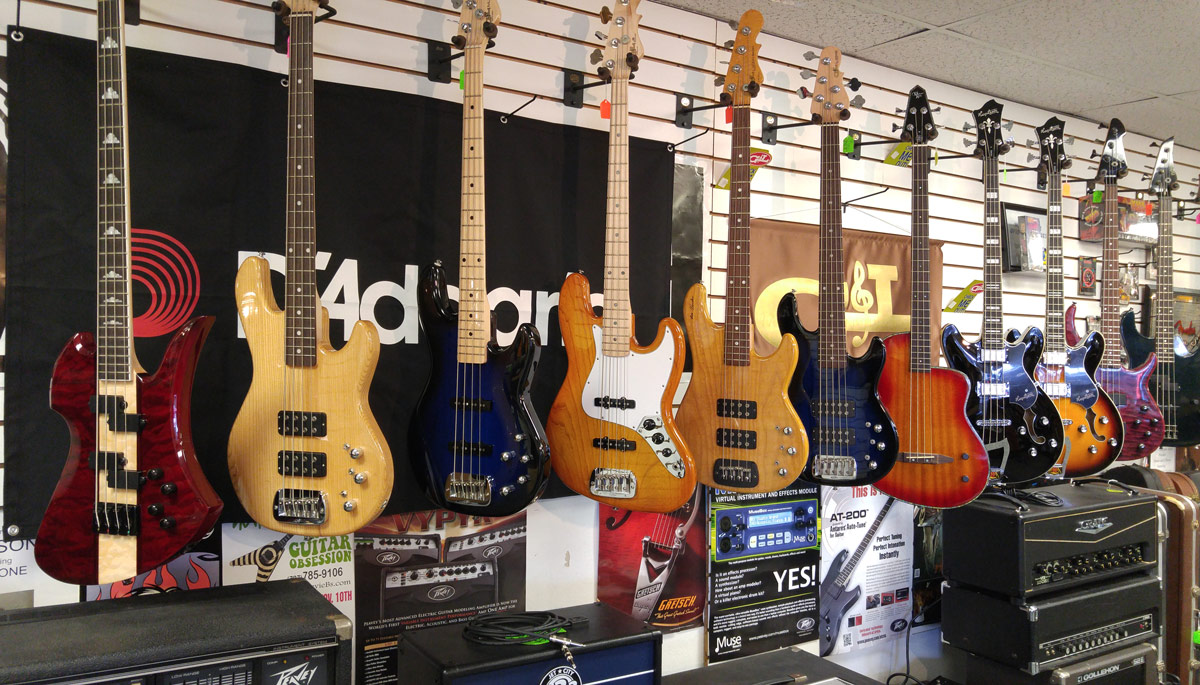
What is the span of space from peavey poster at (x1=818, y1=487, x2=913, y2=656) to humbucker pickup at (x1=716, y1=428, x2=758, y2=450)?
952 mm

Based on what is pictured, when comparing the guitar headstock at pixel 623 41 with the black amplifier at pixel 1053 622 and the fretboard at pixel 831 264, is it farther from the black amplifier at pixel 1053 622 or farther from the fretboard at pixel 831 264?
the black amplifier at pixel 1053 622

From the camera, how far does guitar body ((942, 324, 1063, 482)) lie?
9.53 feet

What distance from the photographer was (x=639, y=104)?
9.18ft

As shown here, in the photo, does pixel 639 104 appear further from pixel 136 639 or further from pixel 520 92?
pixel 136 639

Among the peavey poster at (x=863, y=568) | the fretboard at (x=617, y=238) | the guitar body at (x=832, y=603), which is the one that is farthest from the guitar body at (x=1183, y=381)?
the fretboard at (x=617, y=238)

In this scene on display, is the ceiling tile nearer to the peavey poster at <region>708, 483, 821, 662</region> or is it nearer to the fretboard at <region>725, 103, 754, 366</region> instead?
the fretboard at <region>725, 103, 754, 366</region>

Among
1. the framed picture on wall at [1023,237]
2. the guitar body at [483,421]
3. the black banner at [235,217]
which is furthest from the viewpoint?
the framed picture on wall at [1023,237]

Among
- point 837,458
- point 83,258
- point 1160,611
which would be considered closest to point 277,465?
point 83,258

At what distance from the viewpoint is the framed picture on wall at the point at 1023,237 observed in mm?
3816

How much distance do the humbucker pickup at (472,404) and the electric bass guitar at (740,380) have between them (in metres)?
0.72

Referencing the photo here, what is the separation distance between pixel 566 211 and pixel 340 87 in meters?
0.76

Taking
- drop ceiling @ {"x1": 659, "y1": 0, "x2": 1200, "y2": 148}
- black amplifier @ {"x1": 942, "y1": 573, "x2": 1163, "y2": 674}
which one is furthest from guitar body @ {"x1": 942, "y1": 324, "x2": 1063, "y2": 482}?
drop ceiling @ {"x1": 659, "y1": 0, "x2": 1200, "y2": 148}

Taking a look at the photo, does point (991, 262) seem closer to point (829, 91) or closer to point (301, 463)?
point (829, 91)

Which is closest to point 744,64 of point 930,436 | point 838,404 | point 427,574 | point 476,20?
point 476,20
